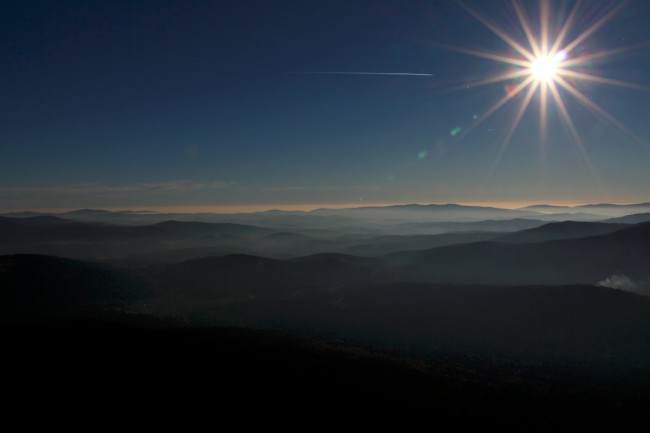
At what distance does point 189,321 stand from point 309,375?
210 feet

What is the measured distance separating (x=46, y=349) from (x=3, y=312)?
70.3m

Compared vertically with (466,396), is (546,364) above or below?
below

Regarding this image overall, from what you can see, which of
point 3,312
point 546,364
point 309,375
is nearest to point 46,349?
point 309,375

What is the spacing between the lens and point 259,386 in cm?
3569

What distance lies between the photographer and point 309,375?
41.0 m

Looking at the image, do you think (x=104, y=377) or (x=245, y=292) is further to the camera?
(x=245, y=292)

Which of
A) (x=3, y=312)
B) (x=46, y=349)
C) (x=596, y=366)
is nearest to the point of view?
(x=46, y=349)

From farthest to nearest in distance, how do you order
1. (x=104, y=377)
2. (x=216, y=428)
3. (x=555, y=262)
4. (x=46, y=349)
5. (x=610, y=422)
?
1. (x=555, y=262)
2. (x=46, y=349)
3. (x=610, y=422)
4. (x=104, y=377)
5. (x=216, y=428)

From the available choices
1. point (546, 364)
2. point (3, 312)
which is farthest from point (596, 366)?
point (3, 312)

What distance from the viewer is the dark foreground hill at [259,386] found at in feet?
98.1

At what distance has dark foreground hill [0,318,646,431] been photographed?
98.1 feet

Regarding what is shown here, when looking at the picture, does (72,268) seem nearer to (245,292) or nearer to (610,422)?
(245,292)

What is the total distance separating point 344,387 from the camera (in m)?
38.4

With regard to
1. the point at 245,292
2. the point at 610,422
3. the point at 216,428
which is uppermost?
the point at 216,428
